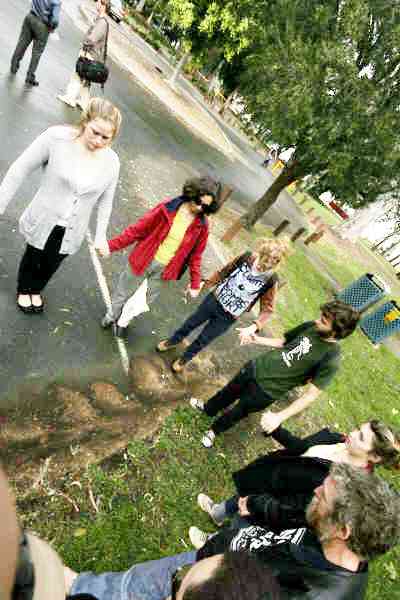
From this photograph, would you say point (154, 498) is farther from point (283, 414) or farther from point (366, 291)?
point (366, 291)

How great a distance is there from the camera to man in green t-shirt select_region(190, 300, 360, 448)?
3.16 metres

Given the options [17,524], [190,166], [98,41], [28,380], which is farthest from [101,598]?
[190,166]

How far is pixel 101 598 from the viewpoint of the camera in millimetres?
1979

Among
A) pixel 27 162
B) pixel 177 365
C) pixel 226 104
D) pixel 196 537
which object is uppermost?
pixel 27 162

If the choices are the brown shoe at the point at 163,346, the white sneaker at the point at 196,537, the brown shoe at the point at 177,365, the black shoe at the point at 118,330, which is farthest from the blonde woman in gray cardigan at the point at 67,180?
the white sneaker at the point at 196,537

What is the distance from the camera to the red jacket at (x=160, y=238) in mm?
3658

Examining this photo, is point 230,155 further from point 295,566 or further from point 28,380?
point 295,566

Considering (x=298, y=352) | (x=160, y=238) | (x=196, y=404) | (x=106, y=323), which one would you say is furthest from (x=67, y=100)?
(x=298, y=352)

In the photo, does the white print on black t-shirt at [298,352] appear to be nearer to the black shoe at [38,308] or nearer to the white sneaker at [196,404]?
the white sneaker at [196,404]

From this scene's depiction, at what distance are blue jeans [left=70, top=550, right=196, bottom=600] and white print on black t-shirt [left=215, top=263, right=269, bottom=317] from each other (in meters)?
2.34

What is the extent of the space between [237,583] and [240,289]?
2.99 meters

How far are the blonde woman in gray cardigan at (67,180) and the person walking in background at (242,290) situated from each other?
1318mm

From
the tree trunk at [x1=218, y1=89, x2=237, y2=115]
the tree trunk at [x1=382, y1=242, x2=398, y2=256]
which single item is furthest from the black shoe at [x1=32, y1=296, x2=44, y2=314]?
the tree trunk at [x1=218, y1=89, x2=237, y2=115]

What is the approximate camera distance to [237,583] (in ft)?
3.53
